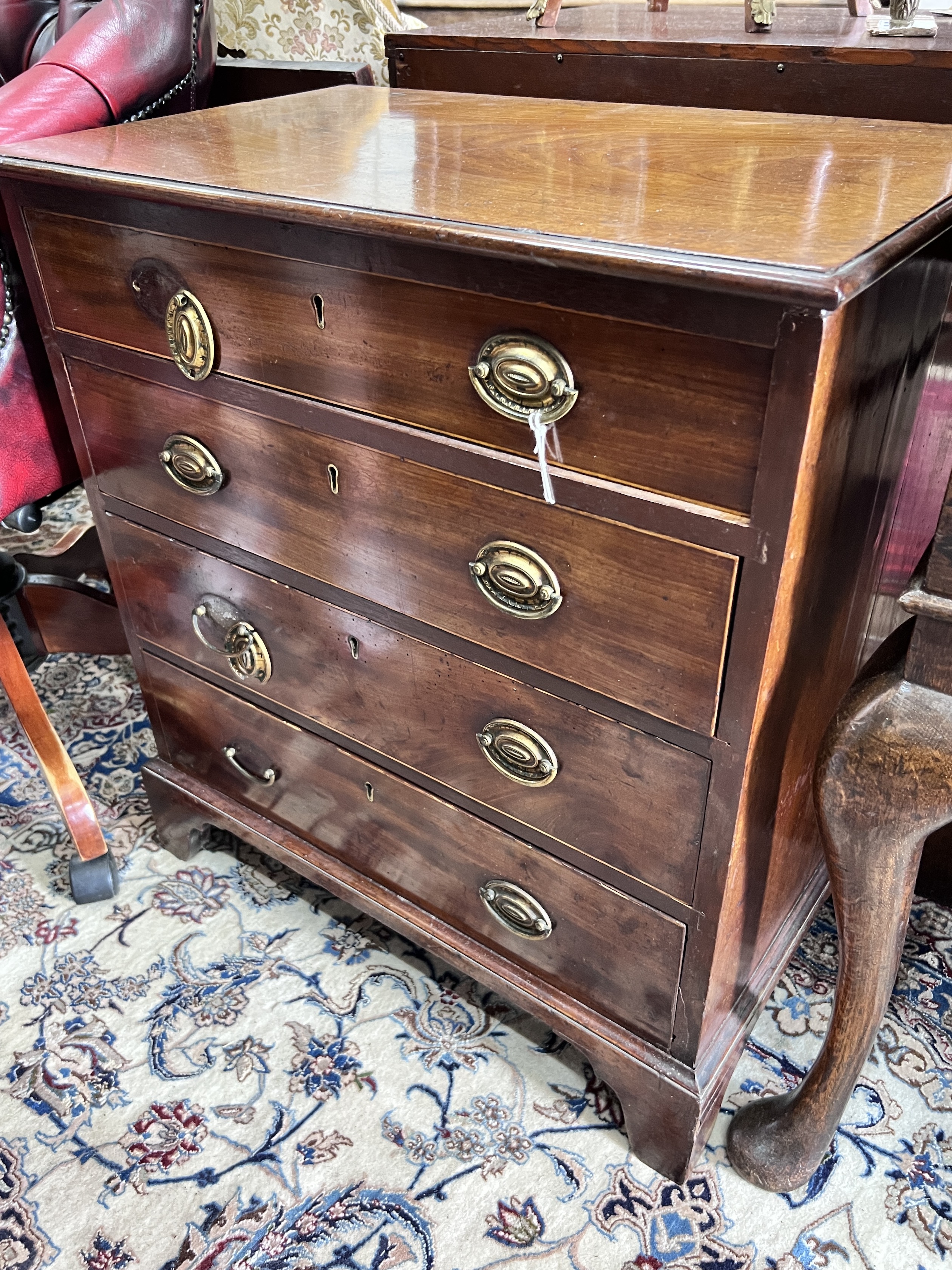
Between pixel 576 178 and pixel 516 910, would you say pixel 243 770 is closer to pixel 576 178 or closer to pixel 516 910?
pixel 516 910

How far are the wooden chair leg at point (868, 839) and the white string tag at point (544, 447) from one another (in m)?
0.26

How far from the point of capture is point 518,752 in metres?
0.82

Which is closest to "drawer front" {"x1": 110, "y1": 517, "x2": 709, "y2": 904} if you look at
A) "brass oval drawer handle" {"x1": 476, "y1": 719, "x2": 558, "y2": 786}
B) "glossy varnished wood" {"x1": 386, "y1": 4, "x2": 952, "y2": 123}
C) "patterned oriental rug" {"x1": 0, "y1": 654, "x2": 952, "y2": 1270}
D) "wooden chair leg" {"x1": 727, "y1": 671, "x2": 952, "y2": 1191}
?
"brass oval drawer handle" {"x1": 476, "y1": 719, "x2": 558, "y2": 786}

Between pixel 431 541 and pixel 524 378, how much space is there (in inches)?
7.1

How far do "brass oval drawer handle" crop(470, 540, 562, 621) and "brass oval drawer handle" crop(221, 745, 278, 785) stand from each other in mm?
493

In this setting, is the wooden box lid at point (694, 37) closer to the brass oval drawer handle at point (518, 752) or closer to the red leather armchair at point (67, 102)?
the red leather armchair at point (67, 102)

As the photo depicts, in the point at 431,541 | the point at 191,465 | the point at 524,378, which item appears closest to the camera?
the point at 524,378

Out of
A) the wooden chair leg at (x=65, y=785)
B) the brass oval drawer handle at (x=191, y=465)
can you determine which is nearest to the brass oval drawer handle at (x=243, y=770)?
the wooden chair leg at (x=65, y=785)

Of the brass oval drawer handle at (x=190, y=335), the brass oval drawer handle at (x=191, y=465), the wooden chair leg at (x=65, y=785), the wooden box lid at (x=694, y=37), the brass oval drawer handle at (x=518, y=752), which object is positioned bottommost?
the wooden chair leg at (x=65, y=785)

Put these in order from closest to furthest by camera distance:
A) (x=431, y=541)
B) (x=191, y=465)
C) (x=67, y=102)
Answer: (x=431, y=541), (x=191, y=465), (x=67, y=102)

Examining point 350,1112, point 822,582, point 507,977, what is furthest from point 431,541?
point 350,1112

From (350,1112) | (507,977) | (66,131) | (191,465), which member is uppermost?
(66,131)

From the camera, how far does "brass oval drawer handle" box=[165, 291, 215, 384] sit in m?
0.84

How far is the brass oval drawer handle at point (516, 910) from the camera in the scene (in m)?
0.91
